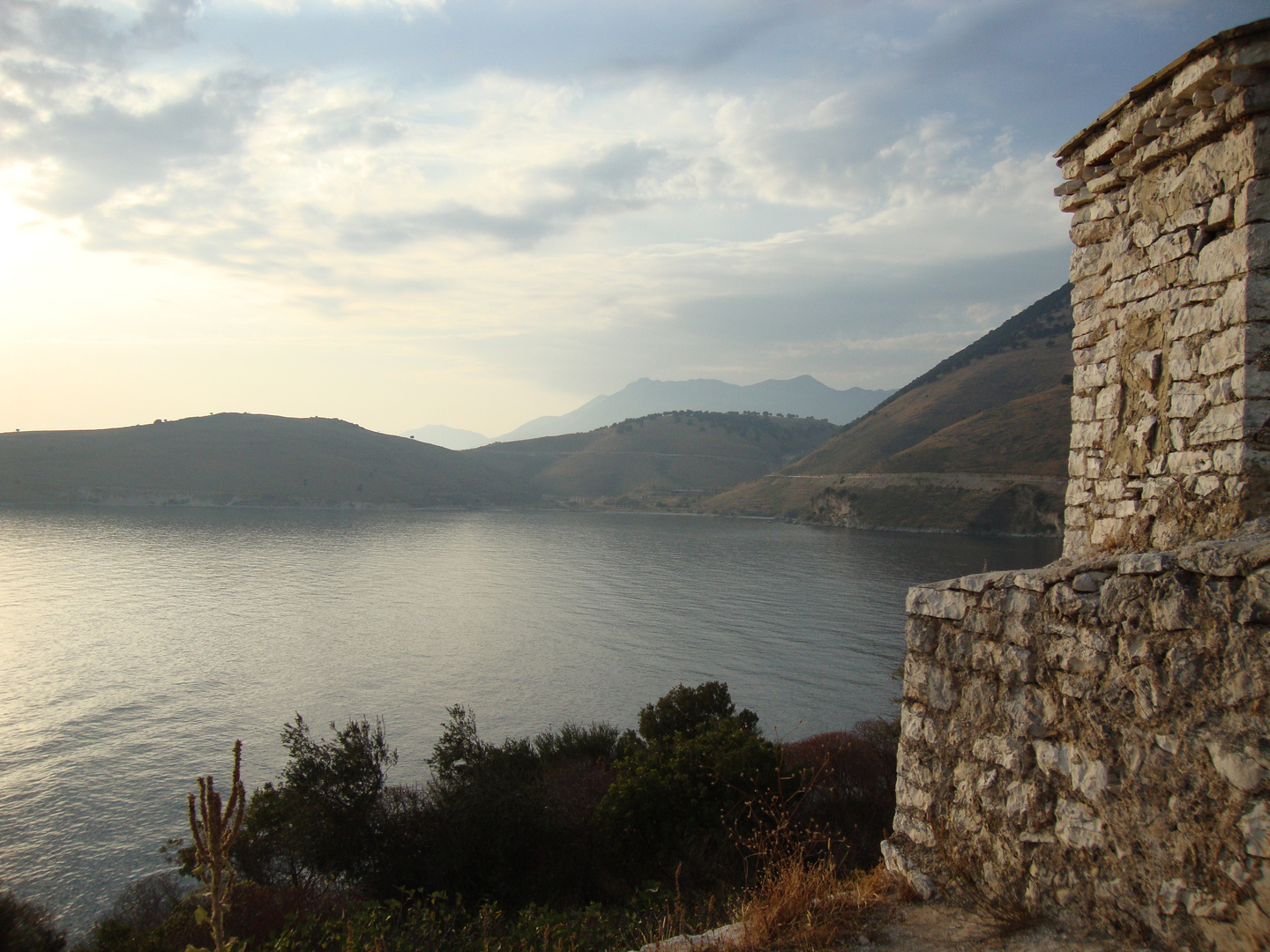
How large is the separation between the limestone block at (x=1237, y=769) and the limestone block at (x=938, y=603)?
4.86 ft

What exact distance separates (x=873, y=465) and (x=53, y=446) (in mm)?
116622

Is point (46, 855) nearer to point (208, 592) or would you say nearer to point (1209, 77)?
point (1209, 77)

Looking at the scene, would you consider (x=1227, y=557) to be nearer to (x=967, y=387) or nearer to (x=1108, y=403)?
(x=1108, y=403)

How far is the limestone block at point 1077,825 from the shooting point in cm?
351

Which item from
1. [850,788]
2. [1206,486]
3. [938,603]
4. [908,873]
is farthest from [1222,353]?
[850,788]

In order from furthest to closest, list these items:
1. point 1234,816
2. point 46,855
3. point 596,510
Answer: point 596,510
point 46,855
point 1234,816

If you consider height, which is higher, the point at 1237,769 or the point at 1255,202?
the point at 1255,202

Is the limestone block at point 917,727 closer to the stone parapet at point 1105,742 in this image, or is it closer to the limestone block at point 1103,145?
the stone parapet at point 1105,742

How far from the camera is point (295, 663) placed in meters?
31.6

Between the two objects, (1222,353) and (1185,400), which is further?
(1185,400)

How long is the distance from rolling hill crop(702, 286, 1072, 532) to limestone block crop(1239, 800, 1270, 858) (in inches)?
2700

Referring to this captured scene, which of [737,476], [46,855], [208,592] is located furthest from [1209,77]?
[737,476]

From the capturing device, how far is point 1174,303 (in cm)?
440

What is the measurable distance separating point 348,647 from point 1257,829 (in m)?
36.3
